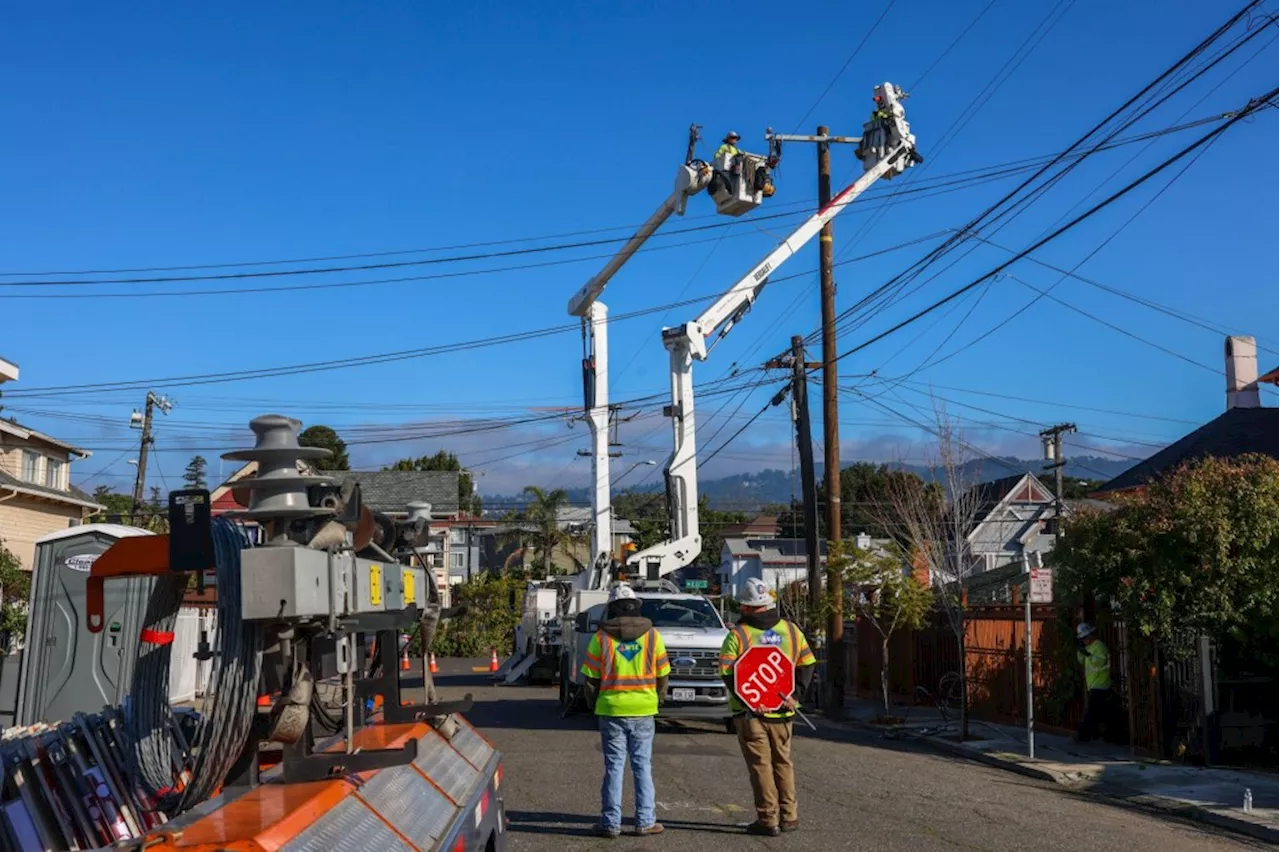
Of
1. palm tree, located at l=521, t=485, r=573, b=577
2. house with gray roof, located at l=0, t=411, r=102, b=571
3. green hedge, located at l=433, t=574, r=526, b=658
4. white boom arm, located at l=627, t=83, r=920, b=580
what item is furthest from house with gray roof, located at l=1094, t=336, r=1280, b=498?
palm tree, located at l=521, t=485, r=573, b=577

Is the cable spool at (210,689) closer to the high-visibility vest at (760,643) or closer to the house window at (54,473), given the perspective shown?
the high-visibility vest at (760,643)

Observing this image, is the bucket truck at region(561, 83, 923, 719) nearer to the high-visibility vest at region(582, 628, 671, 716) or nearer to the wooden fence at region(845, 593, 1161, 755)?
the wooden fence at region(845, 593, 1161, 755)

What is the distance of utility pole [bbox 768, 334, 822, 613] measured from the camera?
23906mm

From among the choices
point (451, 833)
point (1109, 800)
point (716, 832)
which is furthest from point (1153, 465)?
point (451, 833)

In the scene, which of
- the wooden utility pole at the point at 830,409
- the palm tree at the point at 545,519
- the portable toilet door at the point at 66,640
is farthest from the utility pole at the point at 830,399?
the palm tree at the point at 545,519

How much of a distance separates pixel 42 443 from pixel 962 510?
26174mm

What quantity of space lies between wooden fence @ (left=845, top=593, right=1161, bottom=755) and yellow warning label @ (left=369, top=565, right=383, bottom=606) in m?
12.0

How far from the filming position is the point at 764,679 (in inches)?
381

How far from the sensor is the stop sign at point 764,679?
962 cm

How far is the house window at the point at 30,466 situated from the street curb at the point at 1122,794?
27.3m

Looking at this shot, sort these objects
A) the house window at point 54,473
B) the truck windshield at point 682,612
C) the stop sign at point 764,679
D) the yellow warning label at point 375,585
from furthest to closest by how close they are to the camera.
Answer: the house window at point 54,473
the truck windshield at point 682,612
the stop sign at point 764,679
the yellow warning label at point 375,585

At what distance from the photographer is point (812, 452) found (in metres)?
24.2

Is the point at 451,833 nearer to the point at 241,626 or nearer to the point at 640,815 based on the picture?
the point at 241,626

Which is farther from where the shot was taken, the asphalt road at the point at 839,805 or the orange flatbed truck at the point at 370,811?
the asphalt road at the point at 839,805
